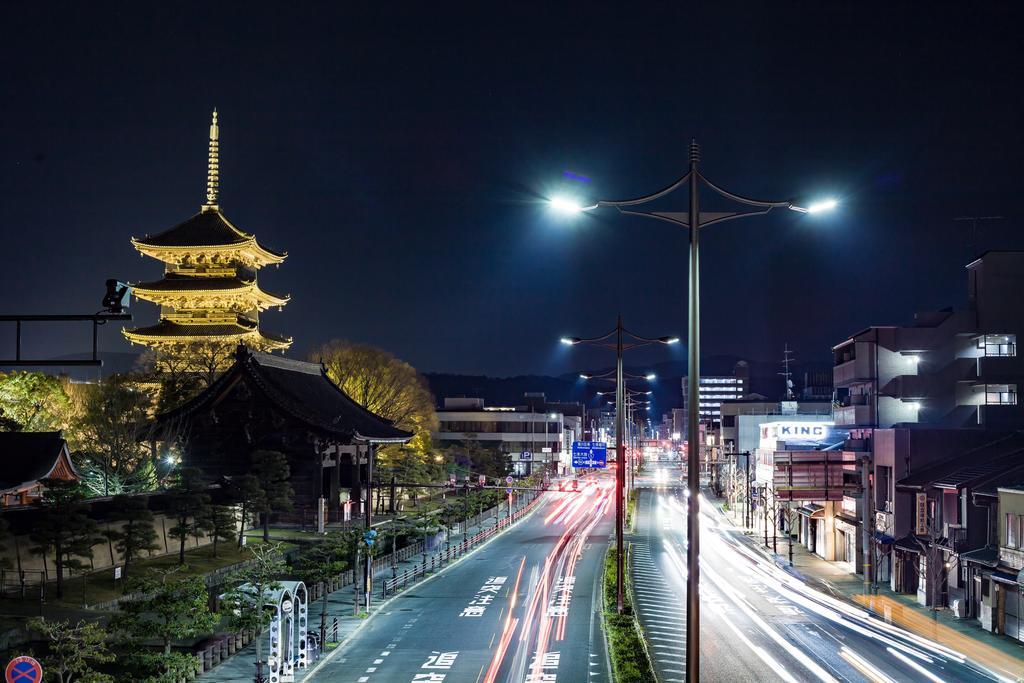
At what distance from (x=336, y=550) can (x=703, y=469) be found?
142392mm

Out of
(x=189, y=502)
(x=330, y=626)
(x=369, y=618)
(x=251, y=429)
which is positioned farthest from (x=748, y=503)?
(x=330, y=626)

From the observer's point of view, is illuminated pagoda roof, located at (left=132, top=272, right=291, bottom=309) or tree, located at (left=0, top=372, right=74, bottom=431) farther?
illuminated pagoda roof, located at (left=132, top=272, right=291, bottom=309)

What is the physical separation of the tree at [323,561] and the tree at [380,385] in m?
42.5

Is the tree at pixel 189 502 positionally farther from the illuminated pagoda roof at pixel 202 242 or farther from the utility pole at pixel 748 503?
the utility pole at pixel 748 503

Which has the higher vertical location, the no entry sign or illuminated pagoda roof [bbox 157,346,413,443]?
illuminated pagoda roof [bbox 157,346,413,443]

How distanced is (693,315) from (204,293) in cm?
Result: 7385

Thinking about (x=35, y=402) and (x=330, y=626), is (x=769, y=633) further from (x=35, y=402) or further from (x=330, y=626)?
(x=35, y=402)

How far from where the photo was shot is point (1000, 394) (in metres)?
56.6

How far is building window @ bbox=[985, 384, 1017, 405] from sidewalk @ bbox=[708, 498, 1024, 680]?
1255 centimetres

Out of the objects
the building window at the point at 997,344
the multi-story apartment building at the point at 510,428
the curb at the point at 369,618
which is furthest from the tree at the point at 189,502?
the multi-story apartment building at the point at 510,428

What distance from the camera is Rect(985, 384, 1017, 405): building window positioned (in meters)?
56.1

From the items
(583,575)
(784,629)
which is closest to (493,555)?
(583,575)

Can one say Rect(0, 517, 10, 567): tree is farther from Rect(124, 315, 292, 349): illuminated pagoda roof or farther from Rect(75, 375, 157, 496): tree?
Rect(124, 315, 292, 349): illuminated pagoda roof

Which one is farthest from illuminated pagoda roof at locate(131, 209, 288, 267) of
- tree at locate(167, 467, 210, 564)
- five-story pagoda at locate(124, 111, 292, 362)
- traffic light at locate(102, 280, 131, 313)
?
traffic light at locate(102, 280, 131, 313)
